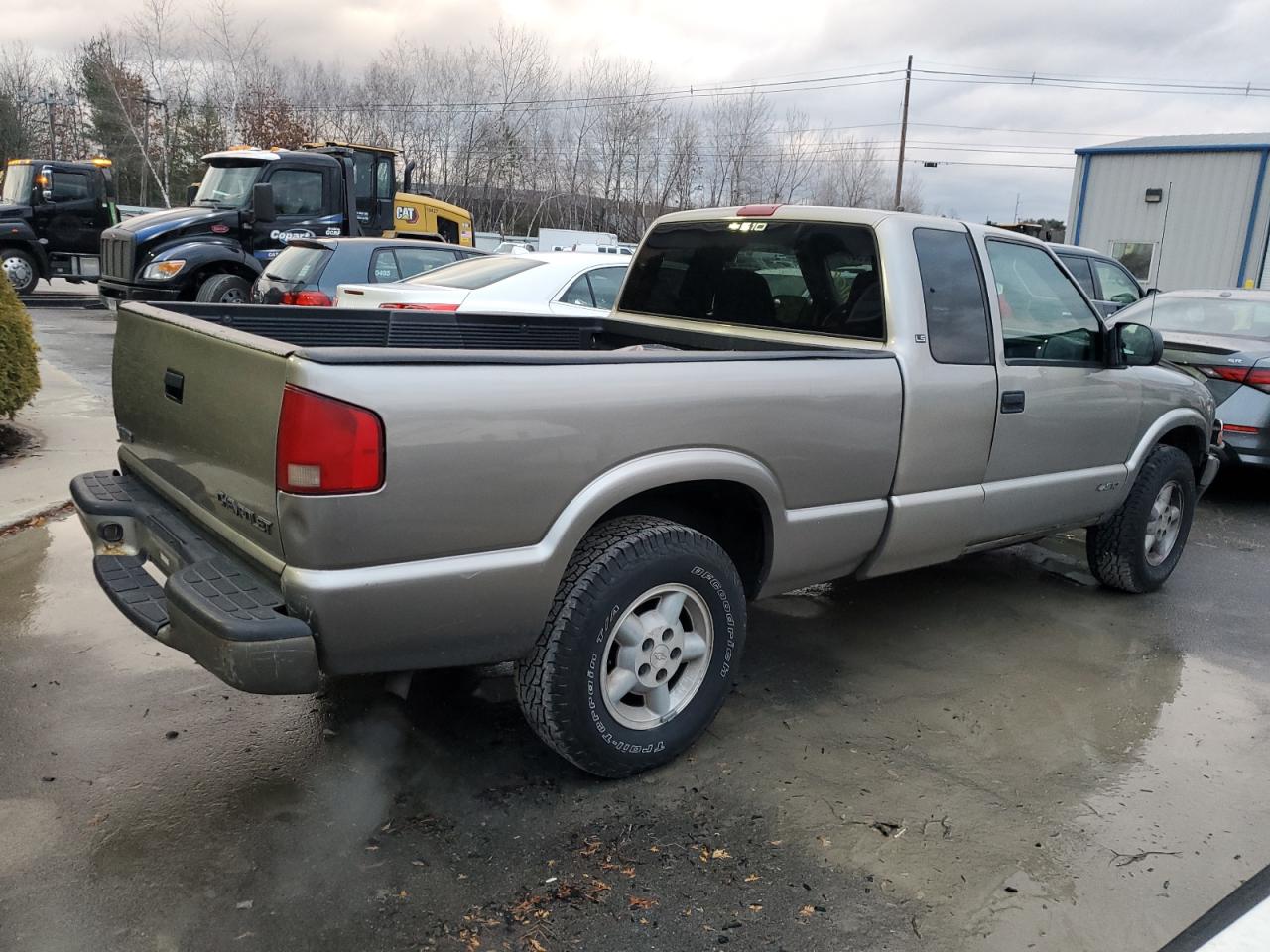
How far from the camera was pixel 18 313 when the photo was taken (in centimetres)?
680

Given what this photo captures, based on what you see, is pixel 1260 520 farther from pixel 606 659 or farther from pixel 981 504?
pixel 606 659

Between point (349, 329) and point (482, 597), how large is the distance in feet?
6.86

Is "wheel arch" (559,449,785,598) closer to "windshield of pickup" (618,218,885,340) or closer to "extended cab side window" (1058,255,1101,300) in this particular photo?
"windshield of pickup" (618,218,885,340)

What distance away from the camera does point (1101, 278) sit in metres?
12.3

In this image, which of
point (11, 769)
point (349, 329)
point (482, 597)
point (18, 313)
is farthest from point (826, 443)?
point (18, 313)

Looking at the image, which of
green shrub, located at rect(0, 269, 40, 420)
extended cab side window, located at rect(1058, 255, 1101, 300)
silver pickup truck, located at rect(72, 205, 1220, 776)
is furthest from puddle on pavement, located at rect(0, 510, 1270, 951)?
extended cab side window, located at rect(1058, 255, 1101, 300)

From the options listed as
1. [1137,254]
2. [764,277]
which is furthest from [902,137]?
[764,277]

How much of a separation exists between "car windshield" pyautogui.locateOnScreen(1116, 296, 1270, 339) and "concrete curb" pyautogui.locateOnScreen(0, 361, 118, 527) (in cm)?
813

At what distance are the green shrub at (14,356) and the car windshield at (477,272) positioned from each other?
3.07 m

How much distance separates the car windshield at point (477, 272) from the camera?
8.49 m

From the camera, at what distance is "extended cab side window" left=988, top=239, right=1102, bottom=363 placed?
14.3 feet

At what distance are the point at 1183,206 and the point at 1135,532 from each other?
2131 cm

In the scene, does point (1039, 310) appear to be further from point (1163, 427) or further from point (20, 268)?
point (20, 268)

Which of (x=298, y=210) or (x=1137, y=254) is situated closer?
(x=298, y=210)
